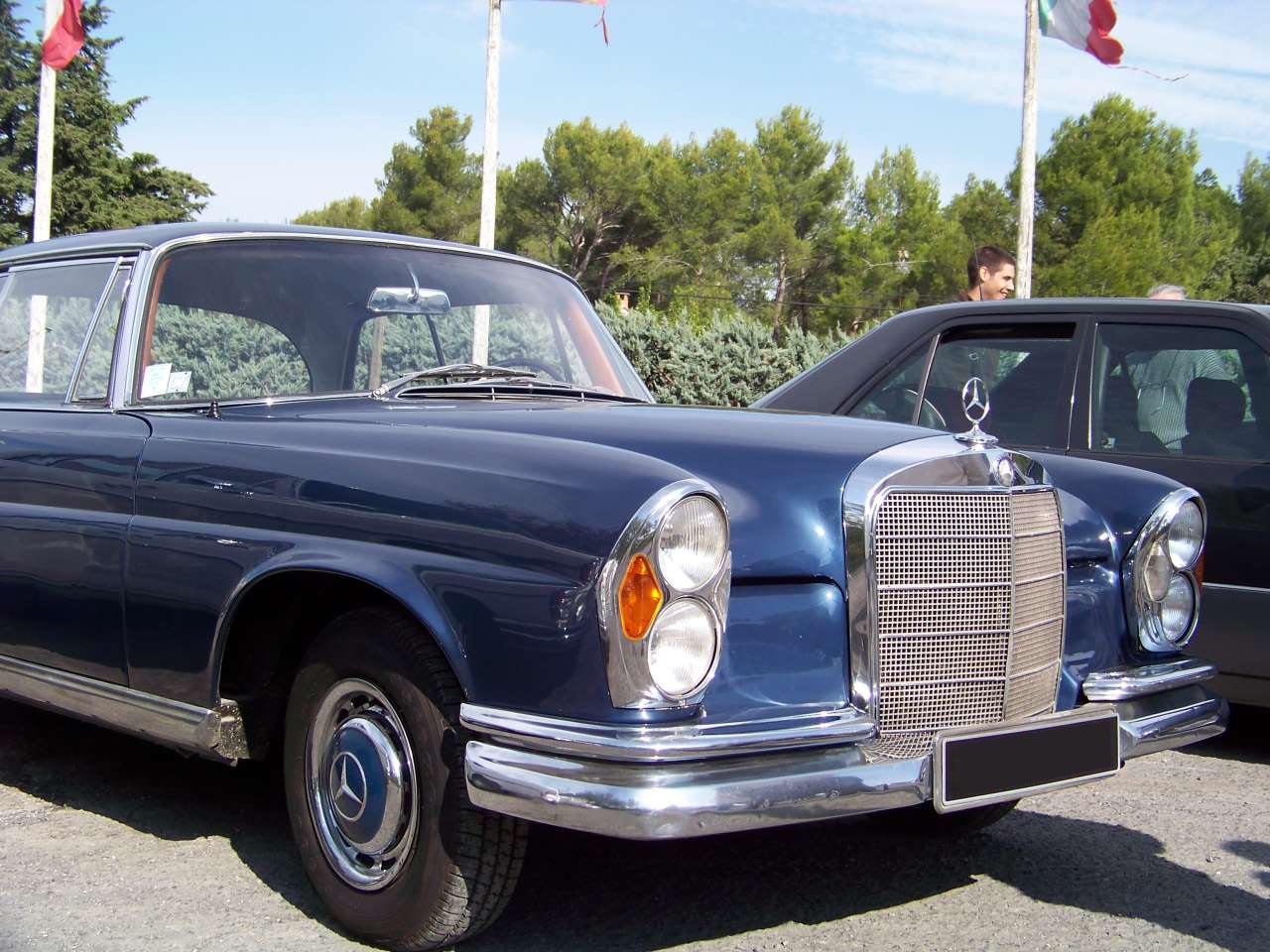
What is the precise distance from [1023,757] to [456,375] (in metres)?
1.84

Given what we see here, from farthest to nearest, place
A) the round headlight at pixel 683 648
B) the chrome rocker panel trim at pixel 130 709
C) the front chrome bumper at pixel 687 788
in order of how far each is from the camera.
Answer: the chrome rocker panel trim at pixel 130 709
the round headlight at pixel 683 648
the front chrome bumper at pixel 687 788

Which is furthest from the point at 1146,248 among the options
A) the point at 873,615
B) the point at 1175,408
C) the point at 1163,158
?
the point at 873,615

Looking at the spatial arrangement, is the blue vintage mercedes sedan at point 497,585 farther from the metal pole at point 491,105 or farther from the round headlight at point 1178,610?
the metal pole at point 491,105

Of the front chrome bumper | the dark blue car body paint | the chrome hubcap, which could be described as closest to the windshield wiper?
the dark blue car body paint

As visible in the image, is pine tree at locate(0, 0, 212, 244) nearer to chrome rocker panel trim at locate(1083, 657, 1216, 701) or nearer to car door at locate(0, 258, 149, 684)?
car door at locate(0, 258, 149, 684)

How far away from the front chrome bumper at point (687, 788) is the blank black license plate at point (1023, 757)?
0.07 meters

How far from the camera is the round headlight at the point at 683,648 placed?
2.45 metres

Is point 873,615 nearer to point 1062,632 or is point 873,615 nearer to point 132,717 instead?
point 1062,632

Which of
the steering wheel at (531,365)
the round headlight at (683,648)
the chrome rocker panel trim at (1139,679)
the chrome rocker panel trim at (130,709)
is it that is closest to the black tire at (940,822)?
the chrome rocker panel trim at (1139,679)

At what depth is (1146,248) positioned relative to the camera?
42656mm

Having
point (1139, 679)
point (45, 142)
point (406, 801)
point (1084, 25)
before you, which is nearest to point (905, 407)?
point (1139, 679)

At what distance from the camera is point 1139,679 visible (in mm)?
3271

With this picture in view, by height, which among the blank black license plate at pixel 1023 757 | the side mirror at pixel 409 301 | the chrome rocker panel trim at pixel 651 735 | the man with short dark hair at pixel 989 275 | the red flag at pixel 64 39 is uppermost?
the red flag at pixel 64 39

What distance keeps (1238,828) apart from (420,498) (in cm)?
276
